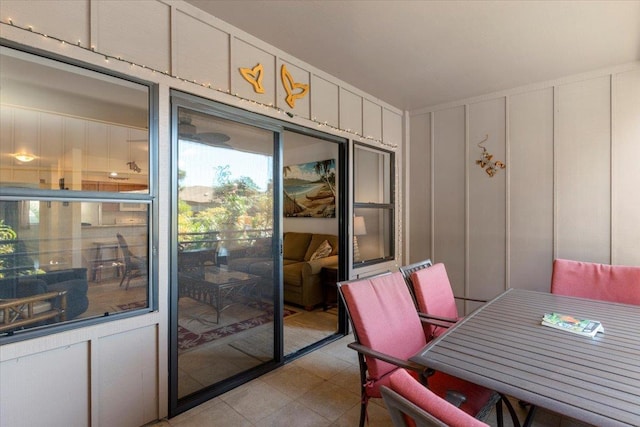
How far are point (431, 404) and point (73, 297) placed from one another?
6.41ft

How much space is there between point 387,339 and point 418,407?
1.05 meters

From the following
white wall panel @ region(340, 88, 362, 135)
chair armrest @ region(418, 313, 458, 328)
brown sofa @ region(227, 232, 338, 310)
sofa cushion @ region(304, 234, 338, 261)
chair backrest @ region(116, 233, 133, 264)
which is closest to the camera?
chair backrest @ region(116, 233, 133, 264)

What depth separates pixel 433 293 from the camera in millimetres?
2293

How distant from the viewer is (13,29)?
1.53m

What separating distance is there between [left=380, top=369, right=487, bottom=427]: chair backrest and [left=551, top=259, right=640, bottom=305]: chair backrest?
7.72 feet

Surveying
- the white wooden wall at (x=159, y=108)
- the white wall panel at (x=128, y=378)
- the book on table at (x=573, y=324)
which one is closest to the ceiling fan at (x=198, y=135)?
the white wooden wall at (x=159, y=108)

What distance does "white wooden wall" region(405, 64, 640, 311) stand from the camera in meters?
3.14

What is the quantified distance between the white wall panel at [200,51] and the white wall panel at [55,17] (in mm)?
497

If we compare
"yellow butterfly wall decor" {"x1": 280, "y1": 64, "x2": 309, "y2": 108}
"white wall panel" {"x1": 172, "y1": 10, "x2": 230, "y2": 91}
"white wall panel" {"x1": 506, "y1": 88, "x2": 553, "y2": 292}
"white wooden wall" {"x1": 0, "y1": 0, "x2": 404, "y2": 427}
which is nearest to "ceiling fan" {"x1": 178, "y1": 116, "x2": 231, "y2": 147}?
"white wooden wall" {"x1": 0, "y1": 0, "x2": 404, "y2": 427}

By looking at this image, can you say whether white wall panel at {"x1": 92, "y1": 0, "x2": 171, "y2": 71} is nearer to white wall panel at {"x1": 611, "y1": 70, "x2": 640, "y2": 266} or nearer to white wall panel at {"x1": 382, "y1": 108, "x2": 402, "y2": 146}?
white wall panel at {"x1": 382, "y1": 108, "x2": 402, "y2": 146}

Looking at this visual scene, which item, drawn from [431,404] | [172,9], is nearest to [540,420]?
[431,404]

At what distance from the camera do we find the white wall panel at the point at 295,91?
2.79m

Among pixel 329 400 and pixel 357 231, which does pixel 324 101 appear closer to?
pixel 357 231

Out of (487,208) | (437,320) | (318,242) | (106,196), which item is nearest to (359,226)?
(318,242)
